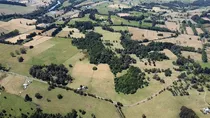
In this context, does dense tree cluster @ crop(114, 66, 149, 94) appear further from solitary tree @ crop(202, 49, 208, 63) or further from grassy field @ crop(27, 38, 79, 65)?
solitary tree @ crop(202, 49, 208, 63)

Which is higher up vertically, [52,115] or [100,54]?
[100,54]

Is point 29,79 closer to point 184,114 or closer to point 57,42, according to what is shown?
point 57,42

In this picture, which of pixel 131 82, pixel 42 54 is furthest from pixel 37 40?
pixel 131 82

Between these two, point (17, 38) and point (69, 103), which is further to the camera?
point (17, 38)

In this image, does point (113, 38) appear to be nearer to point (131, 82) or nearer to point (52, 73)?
point (52, 73)

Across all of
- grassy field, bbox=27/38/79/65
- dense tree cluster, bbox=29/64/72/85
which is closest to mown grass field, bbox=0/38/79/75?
grassy field, bbox=27/38/79/65

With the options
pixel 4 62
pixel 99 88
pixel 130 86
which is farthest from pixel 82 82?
pixel 4 62

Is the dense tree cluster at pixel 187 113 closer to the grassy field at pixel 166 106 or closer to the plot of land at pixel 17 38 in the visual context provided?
the grassy field at pixel 166 106
